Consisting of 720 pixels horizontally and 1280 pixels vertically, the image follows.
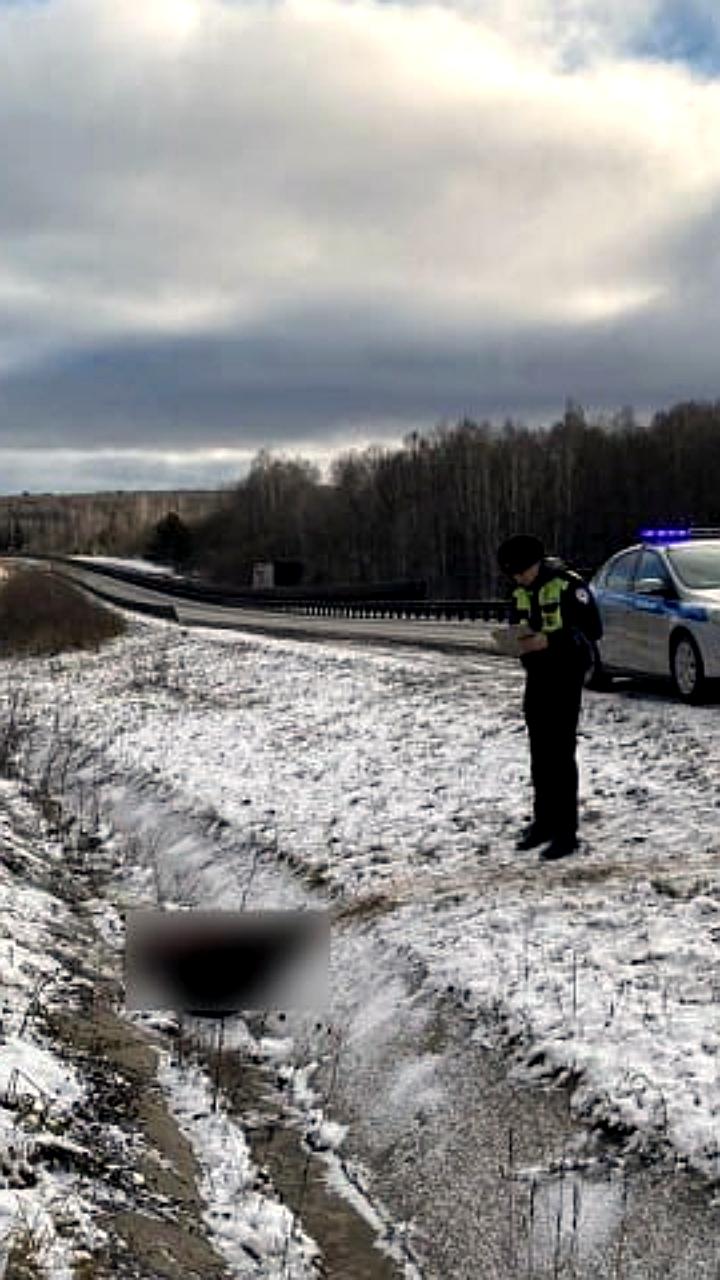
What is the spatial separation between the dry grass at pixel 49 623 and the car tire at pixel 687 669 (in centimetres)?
2140

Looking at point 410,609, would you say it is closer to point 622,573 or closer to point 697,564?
point 622,573

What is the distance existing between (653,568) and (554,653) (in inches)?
256

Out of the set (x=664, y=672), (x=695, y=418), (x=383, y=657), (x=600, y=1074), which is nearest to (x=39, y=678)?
(x=383, y=657)

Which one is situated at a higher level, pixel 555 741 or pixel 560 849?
pixel 555 741

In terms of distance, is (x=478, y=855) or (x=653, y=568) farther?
(x=653, y=568)

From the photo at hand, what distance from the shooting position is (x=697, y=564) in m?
14.1

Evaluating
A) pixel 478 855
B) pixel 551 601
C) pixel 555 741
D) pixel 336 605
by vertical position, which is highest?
pixel 551 601

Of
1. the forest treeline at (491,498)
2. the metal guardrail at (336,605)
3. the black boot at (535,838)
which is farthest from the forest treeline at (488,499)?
the black boot at (535,838)

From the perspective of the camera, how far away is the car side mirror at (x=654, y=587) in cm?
1373

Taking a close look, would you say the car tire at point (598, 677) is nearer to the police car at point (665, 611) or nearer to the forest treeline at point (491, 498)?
the police car at point (665, 611)

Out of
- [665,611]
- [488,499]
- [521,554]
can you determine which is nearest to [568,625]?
[521,554]

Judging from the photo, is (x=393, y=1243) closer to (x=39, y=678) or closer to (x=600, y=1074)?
(x=600, y=1074)

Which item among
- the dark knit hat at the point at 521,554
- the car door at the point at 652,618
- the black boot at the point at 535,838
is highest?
the dark knit hat at the point at 521,554

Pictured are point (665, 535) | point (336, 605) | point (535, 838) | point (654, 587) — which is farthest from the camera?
point (336, 605)
